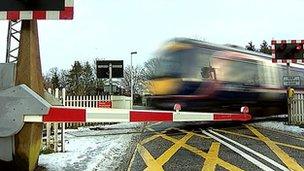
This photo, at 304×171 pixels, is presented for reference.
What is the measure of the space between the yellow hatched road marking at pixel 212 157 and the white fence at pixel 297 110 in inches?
281

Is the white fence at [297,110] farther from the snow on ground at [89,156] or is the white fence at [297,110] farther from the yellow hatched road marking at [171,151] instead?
the snow on ground at [89,156]

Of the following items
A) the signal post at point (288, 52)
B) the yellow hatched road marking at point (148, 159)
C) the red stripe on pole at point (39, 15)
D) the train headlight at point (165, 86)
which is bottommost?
the yellow hatched road marking at point (148, 159)

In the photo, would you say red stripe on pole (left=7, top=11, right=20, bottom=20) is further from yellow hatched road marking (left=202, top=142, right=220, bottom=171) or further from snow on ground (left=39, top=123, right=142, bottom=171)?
yellow hatched road marking (left=202, top=142, right=220, bottom=171)

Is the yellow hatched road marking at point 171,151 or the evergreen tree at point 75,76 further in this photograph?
the evergreen tree at point 75,76

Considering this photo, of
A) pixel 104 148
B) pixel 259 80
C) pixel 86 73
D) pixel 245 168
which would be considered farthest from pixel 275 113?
pixel 86 73

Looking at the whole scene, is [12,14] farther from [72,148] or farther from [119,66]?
[119,66]

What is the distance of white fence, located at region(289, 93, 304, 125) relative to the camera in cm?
1798

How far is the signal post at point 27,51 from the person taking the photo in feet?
20.7

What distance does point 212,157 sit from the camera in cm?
950

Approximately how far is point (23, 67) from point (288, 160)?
218 inches

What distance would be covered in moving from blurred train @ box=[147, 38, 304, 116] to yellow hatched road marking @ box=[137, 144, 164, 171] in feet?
20.8

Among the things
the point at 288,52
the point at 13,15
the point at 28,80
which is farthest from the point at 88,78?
the point at 13,15

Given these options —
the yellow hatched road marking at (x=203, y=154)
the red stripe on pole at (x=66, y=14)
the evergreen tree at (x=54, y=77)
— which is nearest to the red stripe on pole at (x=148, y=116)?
the red stripe on pole at (x=66, y=14)

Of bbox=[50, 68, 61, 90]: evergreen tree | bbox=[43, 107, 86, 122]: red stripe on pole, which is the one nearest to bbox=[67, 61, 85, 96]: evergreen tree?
bbox=[50, 68, 61, 90]: evergreen tree
